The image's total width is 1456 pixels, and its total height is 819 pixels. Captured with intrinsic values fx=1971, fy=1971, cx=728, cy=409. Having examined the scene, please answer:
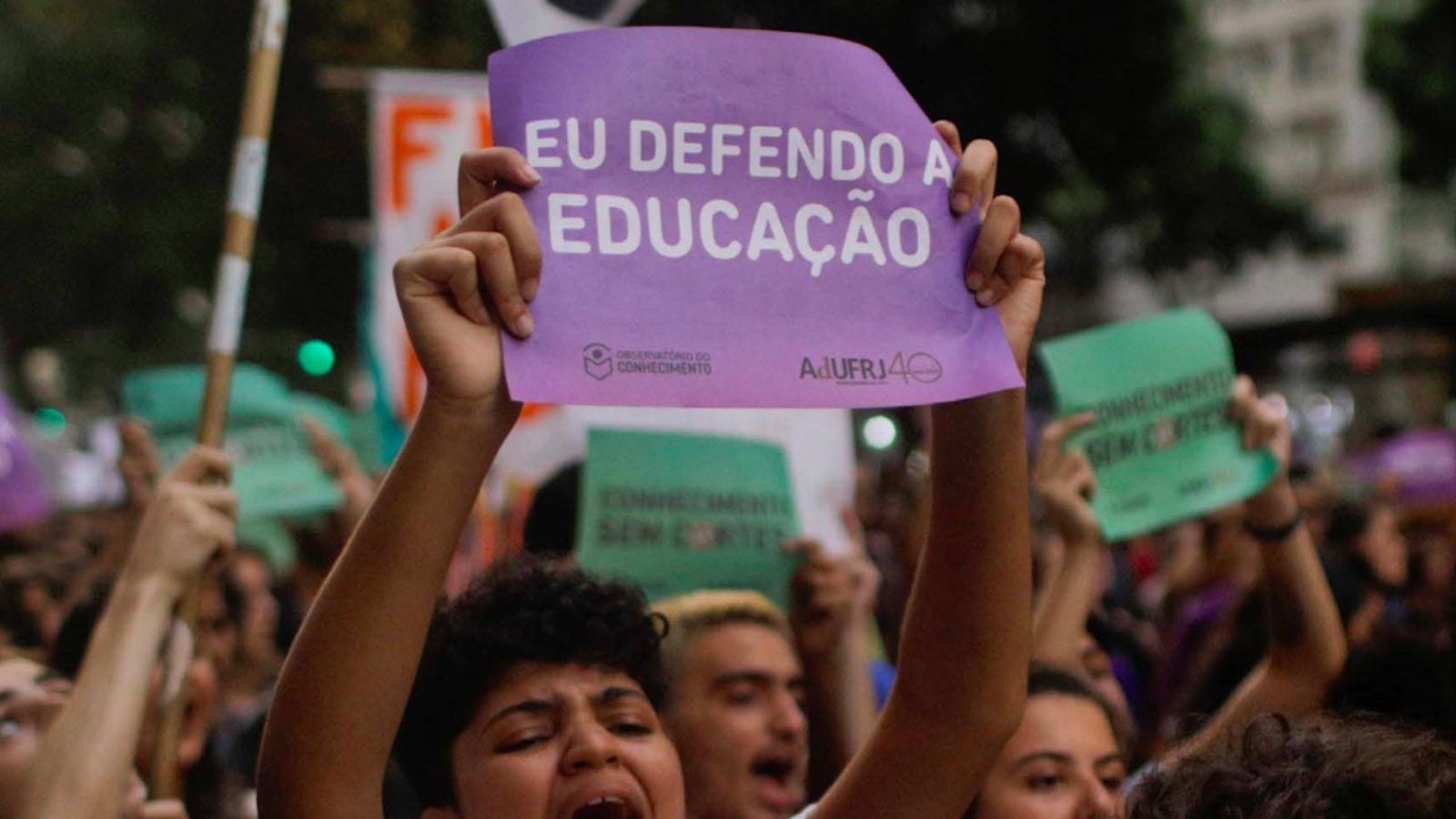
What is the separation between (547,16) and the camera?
3.64m

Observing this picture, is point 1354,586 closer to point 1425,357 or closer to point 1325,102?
point 1425,357

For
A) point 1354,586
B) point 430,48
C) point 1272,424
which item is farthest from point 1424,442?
point 1272,424

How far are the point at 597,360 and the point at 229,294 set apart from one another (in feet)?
4.27

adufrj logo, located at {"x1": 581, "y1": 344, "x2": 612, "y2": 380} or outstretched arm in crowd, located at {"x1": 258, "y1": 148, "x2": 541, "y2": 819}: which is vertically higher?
adufrj logo, located at {"x1": 581, "y1": 344, "x2": 612, "y2": 380}

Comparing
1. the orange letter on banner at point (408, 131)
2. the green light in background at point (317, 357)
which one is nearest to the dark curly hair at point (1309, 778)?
the orange letter on banner at point (408, 131)

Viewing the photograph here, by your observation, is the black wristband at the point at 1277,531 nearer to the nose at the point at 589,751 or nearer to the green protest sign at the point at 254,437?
the nose at the point at 589,751

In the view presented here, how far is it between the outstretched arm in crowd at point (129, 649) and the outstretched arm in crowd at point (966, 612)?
1.02m

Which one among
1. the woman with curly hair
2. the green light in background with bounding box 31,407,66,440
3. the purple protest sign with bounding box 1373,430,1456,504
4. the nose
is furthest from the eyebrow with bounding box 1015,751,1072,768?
the green light in background with bounding box 31,407,66,440

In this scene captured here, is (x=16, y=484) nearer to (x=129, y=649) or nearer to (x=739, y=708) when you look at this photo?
(x=739, y=708)

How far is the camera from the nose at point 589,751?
2545 millimetres

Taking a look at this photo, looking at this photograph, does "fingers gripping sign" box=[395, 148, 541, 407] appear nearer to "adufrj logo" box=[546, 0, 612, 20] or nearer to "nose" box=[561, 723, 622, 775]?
"nose" box=[561, 723, 622, 775]

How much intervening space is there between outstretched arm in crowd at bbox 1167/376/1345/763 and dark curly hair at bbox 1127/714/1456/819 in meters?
2.11

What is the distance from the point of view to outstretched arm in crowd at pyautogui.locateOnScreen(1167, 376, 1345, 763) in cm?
394

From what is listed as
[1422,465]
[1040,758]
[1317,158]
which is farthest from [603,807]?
[1317,158]
